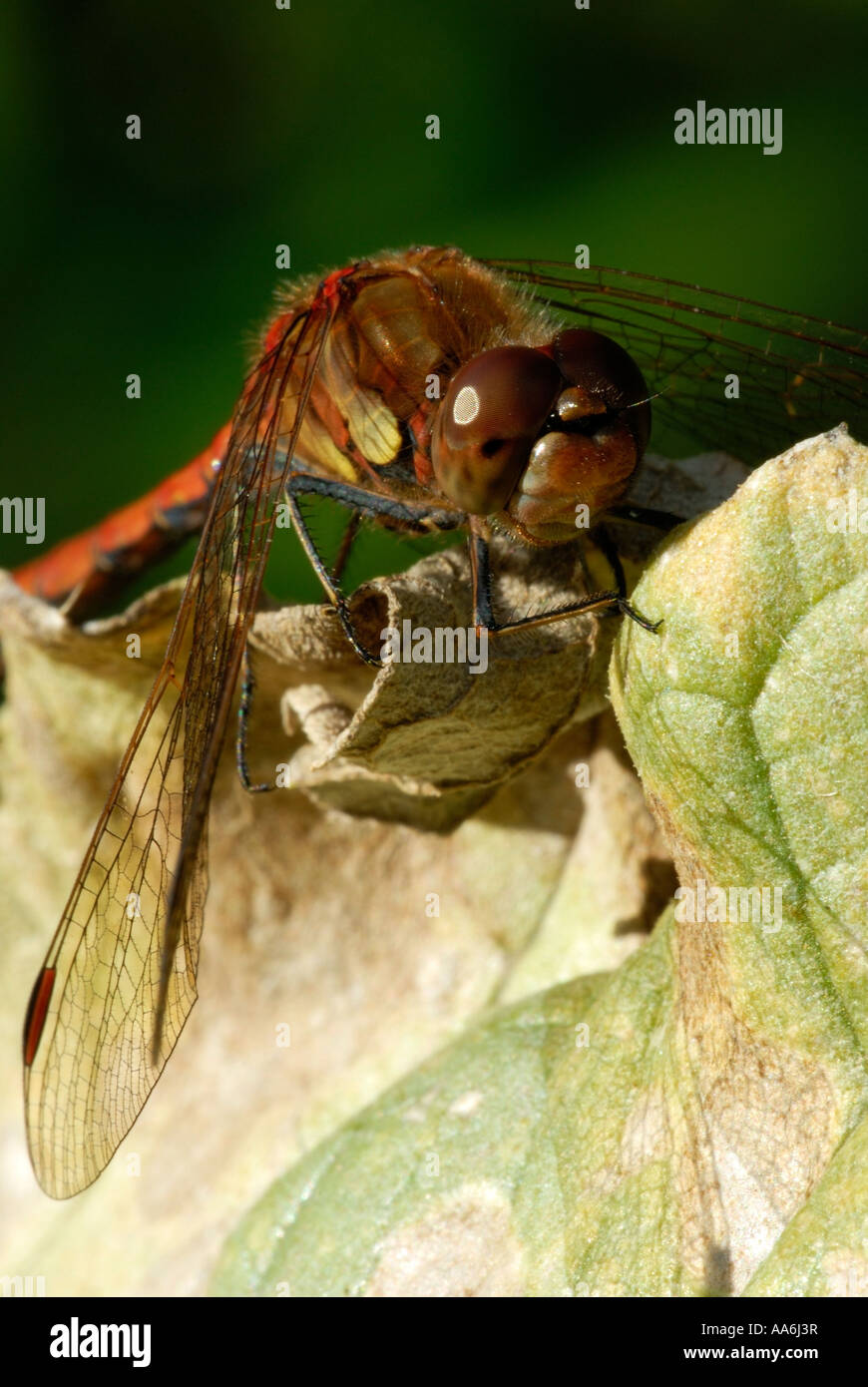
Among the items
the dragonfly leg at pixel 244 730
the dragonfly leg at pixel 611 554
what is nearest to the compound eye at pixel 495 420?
the dragonfly leg at pixel 611 554

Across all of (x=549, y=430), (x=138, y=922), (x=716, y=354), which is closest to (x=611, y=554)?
(x=549, y=430)

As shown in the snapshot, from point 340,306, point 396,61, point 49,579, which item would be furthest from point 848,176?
point 49,579

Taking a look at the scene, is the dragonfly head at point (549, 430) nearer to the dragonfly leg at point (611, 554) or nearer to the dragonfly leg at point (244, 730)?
the dragonfly leg at point (611, 554)

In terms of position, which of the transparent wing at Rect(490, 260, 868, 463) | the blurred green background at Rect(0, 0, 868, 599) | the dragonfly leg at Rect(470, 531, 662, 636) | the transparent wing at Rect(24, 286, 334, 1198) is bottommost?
the transparent wing at Rect(24, 286, 334, 1198)

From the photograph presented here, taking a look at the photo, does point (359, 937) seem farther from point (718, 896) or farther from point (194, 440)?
point (194, 440)

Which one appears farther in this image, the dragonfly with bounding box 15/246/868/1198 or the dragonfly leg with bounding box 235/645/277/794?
the dragonfly leg with bounding box 235/645/277/794

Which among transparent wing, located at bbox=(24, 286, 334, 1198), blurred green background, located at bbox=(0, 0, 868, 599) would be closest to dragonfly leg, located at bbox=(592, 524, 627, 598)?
transparent wing, located at bbox=(24, 286, 334, 1198)

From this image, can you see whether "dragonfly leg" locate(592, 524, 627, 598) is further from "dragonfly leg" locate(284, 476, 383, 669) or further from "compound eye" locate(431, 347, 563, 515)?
"dragonfly leg" locate(284, 476, 383, 669)
